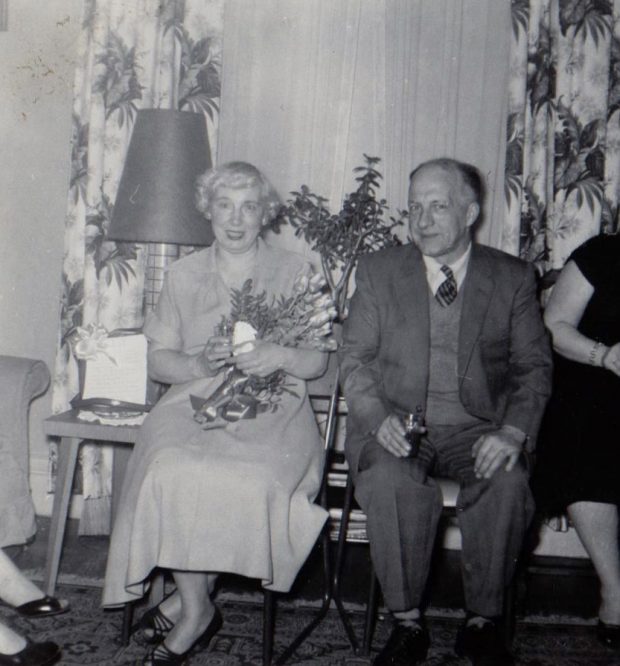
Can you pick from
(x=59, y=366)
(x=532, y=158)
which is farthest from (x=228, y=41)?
(x=59, y=366)

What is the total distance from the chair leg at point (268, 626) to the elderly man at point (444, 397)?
0.31 m

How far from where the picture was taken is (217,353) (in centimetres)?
214

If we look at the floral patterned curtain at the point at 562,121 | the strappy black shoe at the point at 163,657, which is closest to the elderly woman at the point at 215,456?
the strappy black shoe at the point at 163,657

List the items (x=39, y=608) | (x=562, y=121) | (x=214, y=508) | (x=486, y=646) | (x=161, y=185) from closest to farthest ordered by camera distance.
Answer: (x=214, y=508) < (x=486, y=646) < (x=39, y=608) < (x=161, y=185) < (x=562, y=121)

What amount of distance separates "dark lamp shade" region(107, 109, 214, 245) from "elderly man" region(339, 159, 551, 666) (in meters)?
0.67

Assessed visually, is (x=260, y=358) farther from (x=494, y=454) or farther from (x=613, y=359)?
(x=613, y=359)

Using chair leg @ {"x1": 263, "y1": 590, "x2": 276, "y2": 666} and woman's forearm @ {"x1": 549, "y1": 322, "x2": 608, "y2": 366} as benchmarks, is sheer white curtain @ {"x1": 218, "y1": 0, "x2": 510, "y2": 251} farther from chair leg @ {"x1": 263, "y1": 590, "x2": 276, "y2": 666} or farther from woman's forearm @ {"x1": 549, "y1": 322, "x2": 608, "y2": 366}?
chair leg @ {"x1": 263, "y1": 590, "x2": 276, "y2": 666}

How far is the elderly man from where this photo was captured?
209cm

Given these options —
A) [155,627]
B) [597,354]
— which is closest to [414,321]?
[597,354]

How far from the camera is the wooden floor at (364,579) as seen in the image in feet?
8.77

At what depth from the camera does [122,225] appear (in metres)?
2.64

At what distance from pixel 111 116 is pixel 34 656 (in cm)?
212

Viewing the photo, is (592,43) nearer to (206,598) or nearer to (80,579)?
(206,598)

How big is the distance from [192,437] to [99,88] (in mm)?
1720
